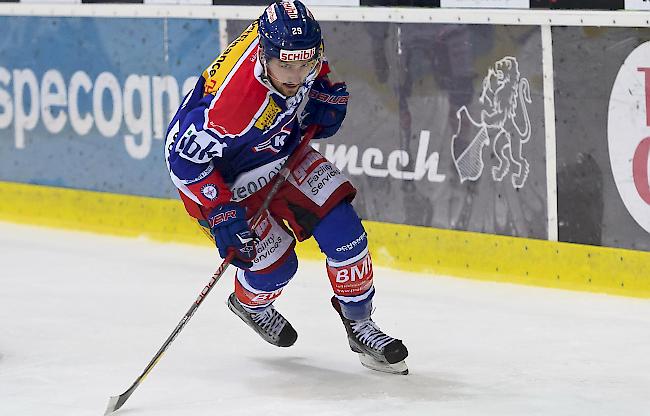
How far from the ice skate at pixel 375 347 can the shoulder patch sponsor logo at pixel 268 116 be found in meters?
0.58

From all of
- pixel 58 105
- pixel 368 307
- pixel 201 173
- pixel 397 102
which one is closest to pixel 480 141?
pixel 397 102

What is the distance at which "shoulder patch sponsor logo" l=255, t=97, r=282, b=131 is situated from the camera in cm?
392

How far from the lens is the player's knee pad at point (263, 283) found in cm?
421

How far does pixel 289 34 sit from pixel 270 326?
1.01m

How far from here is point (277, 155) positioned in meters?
4.09

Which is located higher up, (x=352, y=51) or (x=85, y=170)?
(x=352, y=51)

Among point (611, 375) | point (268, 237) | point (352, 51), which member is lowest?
point (611, 375)

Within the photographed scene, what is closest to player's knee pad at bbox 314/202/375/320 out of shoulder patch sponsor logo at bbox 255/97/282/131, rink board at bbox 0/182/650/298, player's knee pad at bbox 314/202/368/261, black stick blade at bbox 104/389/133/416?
player's knee pad at bbox 314/202/368/261

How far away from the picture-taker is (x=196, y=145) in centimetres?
387

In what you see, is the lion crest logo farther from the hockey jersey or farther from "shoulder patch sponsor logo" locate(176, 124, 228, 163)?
"shoulder patch sponsor logo" locate(176, 124, 228, 163)

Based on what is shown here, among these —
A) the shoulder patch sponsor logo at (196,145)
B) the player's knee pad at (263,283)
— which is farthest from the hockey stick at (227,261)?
the shoulder patch sponsor logo at (196,145)

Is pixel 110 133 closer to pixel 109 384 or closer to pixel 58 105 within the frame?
pixel 58 105

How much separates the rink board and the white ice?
0.08 meters

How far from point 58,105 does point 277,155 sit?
9.37 feet
